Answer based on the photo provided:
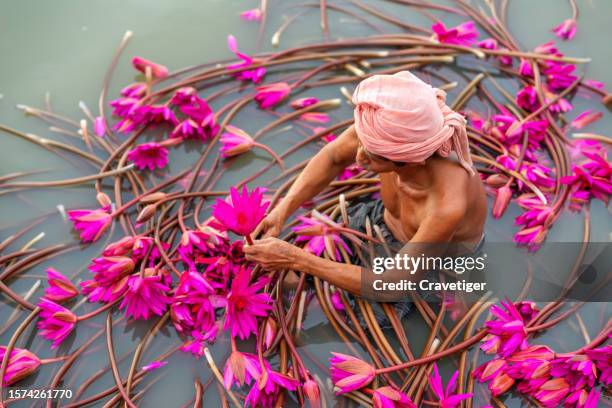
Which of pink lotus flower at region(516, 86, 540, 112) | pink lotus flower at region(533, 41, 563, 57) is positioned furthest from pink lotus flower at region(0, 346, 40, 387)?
pink lotus flower at region(533, 41, 563, 57)

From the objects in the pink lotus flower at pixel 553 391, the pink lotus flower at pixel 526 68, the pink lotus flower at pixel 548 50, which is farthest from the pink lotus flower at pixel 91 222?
the pink lotus flower at pixel 548 50

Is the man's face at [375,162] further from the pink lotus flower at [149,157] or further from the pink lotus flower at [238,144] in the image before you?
the pink lotus flower at [149,157]

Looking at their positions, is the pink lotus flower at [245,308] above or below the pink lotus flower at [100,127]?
below

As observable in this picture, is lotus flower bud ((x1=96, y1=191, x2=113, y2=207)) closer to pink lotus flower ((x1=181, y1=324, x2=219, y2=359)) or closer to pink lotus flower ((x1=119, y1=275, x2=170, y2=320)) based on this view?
pink lotus flower ((x1=119, y1=275, x2=170, y2=320))

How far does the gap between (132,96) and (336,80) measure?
0.67 metres

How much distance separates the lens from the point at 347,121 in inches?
80.1

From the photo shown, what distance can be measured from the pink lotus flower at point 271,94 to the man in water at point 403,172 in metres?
0.52

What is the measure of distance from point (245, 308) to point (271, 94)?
32.3 inches

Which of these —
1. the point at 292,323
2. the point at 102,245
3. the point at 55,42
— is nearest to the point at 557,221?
the point at 292,323

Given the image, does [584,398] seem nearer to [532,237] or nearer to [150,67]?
[532,237]

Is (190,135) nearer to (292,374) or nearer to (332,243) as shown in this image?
(332,243)

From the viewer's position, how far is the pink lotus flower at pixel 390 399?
1407 millimetres

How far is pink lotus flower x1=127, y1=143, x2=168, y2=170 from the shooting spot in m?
1.93

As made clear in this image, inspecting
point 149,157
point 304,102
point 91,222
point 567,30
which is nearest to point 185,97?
point 149,157
